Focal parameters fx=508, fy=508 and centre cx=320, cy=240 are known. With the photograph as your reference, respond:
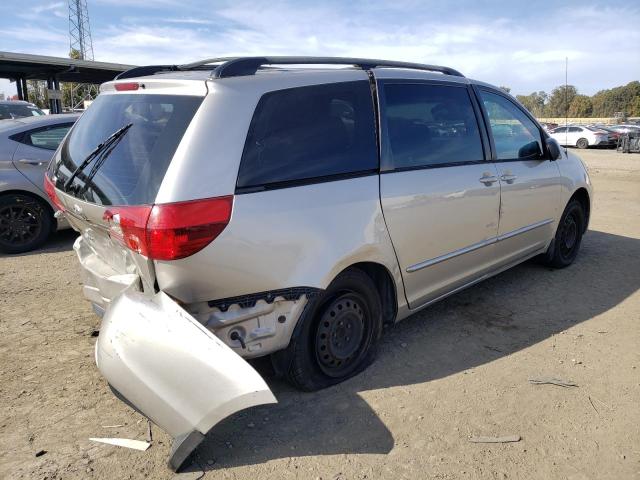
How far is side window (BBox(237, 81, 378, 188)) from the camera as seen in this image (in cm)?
259

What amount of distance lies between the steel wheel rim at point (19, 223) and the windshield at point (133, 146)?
3315mm

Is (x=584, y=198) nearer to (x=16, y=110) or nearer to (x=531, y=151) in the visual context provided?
(x=531, y=151)

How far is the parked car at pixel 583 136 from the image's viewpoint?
2755 centimetres

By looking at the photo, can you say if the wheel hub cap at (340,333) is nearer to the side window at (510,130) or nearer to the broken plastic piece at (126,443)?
the broken plastic piece at (126,443)

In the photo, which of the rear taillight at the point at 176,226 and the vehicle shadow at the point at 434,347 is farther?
the vehicle shadow at the point at 434,347

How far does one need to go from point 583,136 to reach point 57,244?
95.0 ft

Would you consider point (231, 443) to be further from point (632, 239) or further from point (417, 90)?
point (632, 239)

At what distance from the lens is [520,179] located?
421 cm

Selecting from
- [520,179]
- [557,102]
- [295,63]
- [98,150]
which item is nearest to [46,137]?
[98,150]

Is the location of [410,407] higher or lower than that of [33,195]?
lower

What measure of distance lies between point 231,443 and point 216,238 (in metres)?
1.04

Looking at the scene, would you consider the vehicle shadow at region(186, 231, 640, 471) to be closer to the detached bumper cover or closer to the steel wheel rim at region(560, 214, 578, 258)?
the steel wheel rim at region(560, 214, 578, 258)

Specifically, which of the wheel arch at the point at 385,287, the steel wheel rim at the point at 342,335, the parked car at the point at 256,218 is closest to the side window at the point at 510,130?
the parked car at the point at 256,218

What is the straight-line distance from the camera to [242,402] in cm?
218
